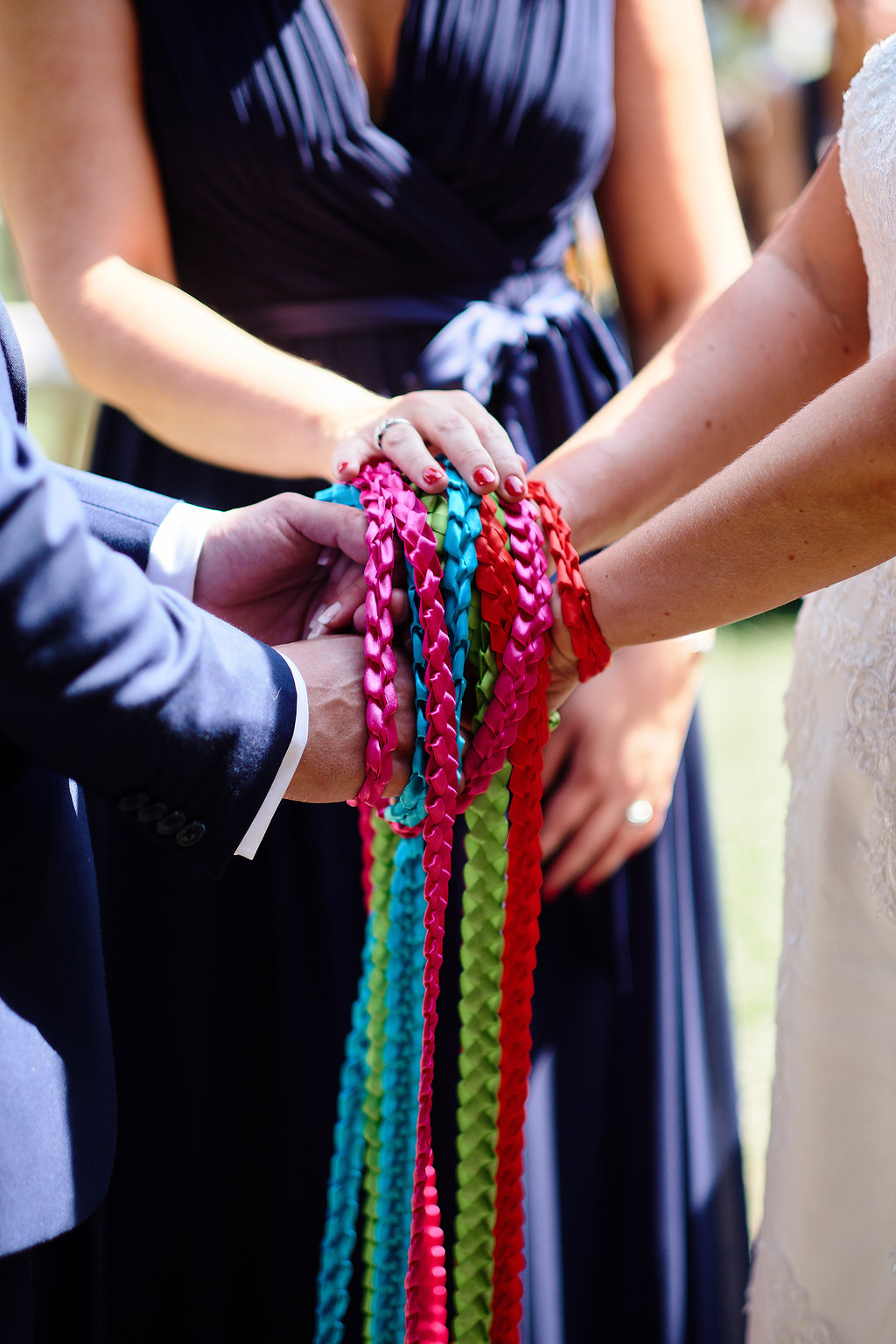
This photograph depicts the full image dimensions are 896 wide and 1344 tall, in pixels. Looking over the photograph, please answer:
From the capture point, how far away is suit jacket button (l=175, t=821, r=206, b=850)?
802 mm

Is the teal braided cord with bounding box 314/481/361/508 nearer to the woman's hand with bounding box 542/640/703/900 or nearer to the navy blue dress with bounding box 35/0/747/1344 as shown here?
the navy blue dress with bounding box 35/0/747/1344

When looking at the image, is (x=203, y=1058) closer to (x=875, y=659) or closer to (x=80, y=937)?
(x=80, y=937)

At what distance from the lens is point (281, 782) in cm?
85

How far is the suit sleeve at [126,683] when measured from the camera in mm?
677

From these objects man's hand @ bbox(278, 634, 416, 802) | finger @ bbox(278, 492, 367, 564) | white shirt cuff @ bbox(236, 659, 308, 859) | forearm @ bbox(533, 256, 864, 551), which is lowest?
white shirt cuff @ bbox(236, 659, 308, 859)

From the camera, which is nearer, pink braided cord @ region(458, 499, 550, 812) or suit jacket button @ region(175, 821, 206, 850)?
suit jacket button @ region(175, 821, 206, 850)

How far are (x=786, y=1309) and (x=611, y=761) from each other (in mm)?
599

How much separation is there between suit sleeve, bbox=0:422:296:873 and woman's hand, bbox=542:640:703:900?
1.87 ft

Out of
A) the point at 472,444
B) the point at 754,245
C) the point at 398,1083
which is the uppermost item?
the point at 754,245

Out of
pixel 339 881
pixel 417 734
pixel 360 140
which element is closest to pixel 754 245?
pixel 360 140

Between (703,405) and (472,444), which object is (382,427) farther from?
(703,405)

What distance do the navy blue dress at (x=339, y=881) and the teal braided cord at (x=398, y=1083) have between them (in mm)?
353

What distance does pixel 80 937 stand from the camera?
2.70ft

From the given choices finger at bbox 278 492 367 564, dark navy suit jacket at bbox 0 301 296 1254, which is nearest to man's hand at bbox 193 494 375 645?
finger at bbox 278 492 367 564
